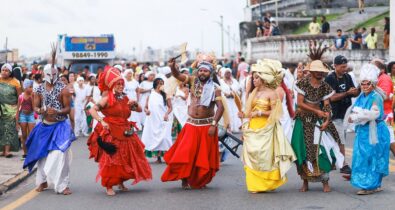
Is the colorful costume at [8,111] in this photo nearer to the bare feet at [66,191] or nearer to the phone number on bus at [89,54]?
the bare feet at [66,191]

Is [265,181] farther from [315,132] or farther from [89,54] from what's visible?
[89,54]

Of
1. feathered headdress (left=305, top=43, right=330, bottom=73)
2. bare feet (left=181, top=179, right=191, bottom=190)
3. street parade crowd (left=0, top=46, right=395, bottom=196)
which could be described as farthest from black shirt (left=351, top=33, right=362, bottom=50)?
bare feet (left=181, top=179, right=191, bottom=190)

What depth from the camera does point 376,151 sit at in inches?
519

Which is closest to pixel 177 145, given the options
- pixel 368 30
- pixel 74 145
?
pixel 74 145

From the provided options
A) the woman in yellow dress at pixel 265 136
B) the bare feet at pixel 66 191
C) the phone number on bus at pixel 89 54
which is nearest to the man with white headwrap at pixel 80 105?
the bare feet at pixel 66 191

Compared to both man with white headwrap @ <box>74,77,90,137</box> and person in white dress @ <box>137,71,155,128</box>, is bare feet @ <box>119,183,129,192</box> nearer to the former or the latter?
person in white dress @ <box>137,71,155,128</box>

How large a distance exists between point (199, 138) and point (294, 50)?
26822 mm

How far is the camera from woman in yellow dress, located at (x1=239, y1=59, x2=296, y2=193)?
1337cm

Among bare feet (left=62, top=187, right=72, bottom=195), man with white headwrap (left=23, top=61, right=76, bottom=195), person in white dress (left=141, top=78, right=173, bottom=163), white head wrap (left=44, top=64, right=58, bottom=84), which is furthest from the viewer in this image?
person in white dress (left=141, top=78, right=173, bottom=163)

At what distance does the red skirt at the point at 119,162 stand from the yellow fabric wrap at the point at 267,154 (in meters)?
1.48

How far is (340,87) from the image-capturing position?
15.1 meters

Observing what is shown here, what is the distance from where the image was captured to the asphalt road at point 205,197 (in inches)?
488

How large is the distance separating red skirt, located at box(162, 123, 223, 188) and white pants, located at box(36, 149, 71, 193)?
1367mm

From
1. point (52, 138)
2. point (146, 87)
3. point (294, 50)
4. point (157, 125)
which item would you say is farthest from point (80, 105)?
point (294, 50)
